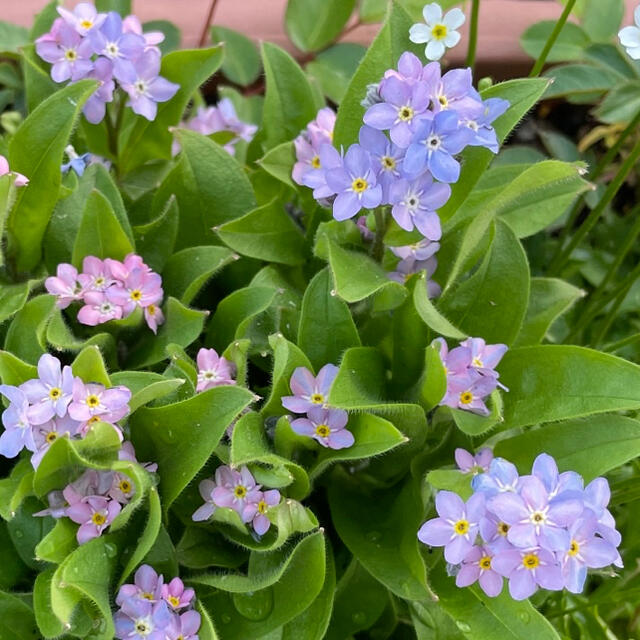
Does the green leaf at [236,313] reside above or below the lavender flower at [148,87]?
below

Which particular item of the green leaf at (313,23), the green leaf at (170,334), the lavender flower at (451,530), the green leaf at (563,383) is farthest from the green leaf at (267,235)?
the green leaf at (313,23)

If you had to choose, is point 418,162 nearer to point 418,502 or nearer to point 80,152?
point 418,502

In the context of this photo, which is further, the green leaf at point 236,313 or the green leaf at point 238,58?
the green leaf at point 238,58

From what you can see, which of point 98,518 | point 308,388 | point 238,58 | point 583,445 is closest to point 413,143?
point 308,388

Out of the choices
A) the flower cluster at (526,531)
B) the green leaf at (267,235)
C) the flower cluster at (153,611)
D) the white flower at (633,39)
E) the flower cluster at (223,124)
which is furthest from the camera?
the flower cluster at (223,124)

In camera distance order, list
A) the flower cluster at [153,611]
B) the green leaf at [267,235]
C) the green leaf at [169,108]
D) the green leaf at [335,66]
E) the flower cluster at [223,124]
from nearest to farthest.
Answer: the flower cluster at [153,611], the green leaf at [267,235], the green leaf at [169,108], the flower cluster at [223,124], the green leaf at [335,66]

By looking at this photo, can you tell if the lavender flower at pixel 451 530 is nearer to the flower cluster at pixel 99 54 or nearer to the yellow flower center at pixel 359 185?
the yellow flower center at pixel 359 185

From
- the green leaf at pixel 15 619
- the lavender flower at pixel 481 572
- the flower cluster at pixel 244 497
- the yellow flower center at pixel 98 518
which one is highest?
the lavender flower at pixel 481 572
